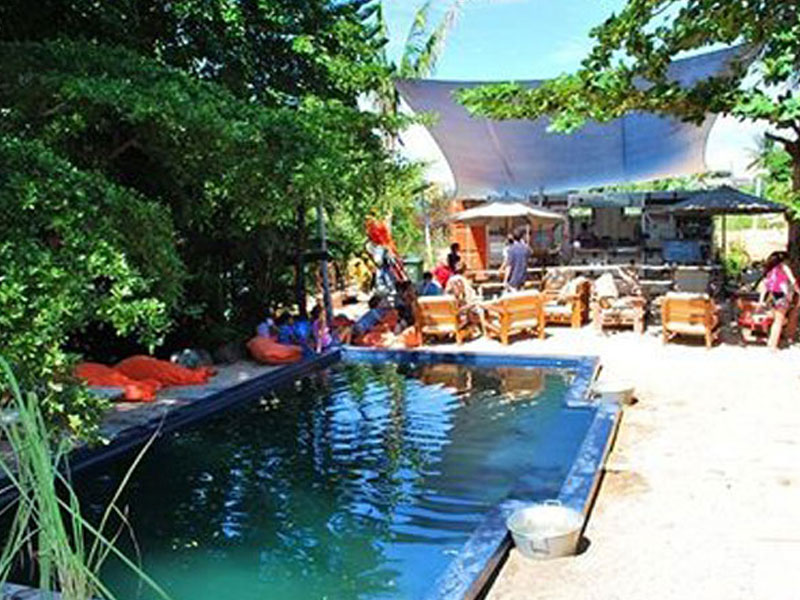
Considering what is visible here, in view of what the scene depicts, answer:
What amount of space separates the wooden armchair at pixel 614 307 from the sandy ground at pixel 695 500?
9.44 ft

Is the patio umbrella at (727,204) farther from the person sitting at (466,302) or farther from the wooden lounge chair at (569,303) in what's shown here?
the person sitting at (466,302)

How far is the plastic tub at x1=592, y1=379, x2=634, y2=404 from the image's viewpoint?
7.58 meters

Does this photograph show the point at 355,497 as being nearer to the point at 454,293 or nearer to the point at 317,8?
the point at 454,293

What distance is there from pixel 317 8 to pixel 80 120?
24.2 ft

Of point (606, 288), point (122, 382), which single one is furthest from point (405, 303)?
point (122, 382)

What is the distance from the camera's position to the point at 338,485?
6.20 metres

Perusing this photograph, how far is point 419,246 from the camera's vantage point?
23.0 m

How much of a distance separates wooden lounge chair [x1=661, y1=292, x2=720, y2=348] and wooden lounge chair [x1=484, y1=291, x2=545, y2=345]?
199cm

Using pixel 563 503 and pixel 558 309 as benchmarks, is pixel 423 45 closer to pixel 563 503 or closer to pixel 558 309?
pixel 558 309

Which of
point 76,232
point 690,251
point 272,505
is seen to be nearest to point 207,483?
point 272,505

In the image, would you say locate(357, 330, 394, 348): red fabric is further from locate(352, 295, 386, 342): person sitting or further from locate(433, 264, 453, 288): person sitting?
locate(433, 264, 453, 288): person sitting

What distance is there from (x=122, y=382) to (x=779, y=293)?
8772 mm

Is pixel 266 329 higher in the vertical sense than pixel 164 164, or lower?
lower

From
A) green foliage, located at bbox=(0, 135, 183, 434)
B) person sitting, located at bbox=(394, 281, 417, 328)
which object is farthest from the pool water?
person sitting, located at bbox=(394, 281, 417, 328)
